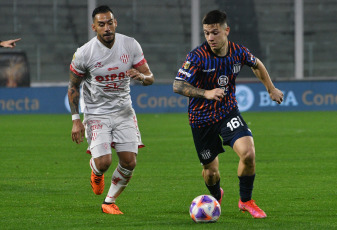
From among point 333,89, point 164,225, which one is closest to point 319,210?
point 164,225

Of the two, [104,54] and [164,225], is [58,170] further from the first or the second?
[164,225]

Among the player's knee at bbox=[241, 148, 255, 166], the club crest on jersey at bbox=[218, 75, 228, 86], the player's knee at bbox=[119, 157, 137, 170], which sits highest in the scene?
the club crest on jersey at bbox=[218, 75, 228, 86]

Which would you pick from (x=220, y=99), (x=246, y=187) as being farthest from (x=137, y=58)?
(x=246, y=187)

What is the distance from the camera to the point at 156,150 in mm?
14406

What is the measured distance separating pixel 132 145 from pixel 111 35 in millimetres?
1138

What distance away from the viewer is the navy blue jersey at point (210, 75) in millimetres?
7344

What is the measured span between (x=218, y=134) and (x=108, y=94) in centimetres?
119

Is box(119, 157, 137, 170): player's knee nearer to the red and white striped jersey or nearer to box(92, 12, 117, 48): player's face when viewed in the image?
the red and white striped jersey

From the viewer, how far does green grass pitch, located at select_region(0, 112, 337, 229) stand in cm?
706

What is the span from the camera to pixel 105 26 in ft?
24.7

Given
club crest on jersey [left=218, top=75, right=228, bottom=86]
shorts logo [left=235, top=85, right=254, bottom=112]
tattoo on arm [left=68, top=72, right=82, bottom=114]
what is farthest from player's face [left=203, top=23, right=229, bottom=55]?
shorts logo [left=235, top=85, right=254, bottom=112]

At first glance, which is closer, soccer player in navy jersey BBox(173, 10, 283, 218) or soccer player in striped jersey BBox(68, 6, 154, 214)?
soccer player in navy jersey BBox(173, 10, 283, 218)

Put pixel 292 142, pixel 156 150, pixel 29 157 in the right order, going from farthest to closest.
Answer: pixel 292 142, pixel 156 150, pixel 29 157

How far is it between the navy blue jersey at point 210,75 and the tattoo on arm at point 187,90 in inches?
2.5
